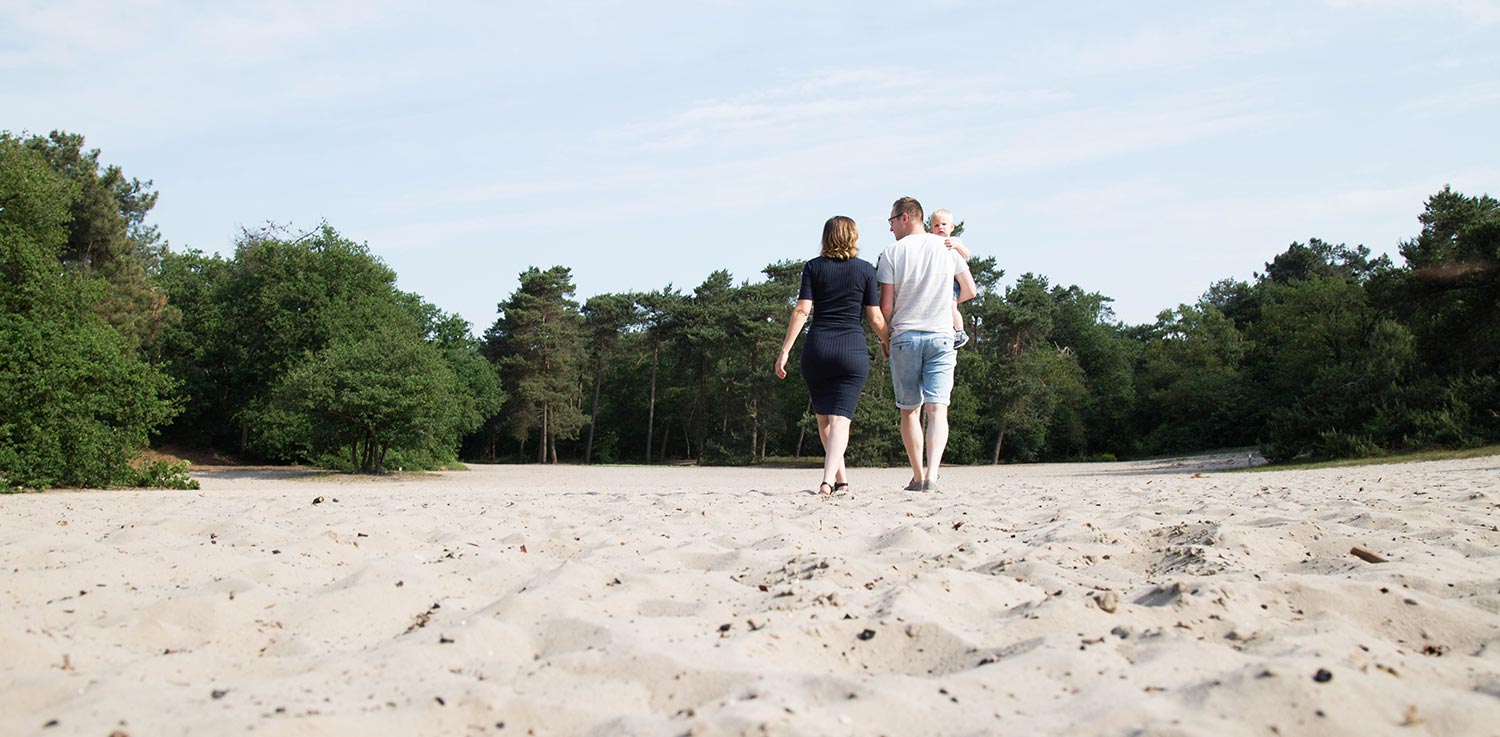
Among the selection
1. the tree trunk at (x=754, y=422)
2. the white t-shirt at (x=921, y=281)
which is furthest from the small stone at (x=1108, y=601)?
the tree trunk at (x=754, y=422)

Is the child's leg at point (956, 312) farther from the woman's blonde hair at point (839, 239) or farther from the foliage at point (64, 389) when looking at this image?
the foliage at point (64, 389)

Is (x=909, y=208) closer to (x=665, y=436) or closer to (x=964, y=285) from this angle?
(x=964, y=285)

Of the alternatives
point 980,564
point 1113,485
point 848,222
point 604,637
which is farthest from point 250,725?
point 1113,485

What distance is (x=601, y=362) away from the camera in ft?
167

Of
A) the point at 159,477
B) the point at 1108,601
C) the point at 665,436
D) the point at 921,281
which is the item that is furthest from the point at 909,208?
the point at 665,436

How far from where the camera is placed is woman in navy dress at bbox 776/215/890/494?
692cm

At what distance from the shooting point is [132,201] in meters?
49.0

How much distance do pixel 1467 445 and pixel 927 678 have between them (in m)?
19.1

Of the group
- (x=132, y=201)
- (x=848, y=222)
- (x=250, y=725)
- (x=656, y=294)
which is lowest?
(x=250, y=725)

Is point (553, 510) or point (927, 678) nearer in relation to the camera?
point (927, 678)

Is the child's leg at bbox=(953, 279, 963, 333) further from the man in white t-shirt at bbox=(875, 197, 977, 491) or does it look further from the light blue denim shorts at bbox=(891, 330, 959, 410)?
the light blue denim shorts at bbox=(891, 330, 959, 410)

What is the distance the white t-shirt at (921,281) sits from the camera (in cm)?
699

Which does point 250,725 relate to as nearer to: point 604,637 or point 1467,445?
point 604,637

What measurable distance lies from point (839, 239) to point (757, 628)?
15.4 feet
